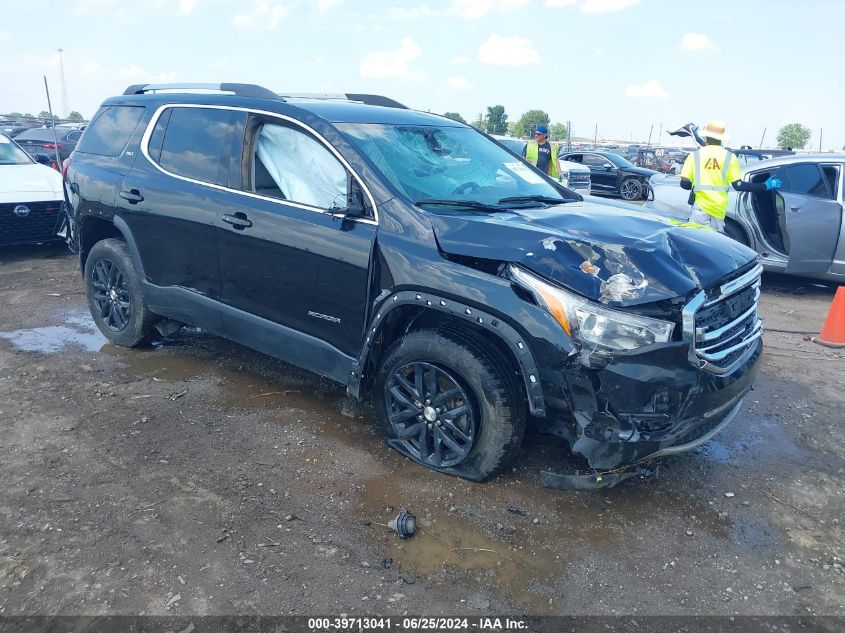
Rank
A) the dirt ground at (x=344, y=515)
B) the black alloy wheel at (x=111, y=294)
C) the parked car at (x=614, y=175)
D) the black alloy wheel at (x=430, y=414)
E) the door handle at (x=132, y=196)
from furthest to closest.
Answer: the parked car at (x=614, y=175) → the black alloy wheel at (x=111, y=294) → the door handle at (x=132, y=196) → the black alloy wheel at (x=430, y=414) → the dirt ground at (x=344, y=515)

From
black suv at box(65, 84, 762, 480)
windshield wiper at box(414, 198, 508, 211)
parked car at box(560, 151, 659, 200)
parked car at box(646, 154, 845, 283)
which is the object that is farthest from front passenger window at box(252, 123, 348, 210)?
parked car at box(560, 151, 659, 200)

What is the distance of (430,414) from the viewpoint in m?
3.49

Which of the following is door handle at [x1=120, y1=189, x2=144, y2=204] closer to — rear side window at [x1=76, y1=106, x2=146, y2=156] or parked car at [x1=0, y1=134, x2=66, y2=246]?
rear side window at [x1=76, y1=106, x2=146, y2=156]

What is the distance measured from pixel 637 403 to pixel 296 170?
2400mm

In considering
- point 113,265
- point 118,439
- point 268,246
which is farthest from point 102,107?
point 118,439

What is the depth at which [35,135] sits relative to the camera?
703 inches

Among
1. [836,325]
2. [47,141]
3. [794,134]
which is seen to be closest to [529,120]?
[794,134]

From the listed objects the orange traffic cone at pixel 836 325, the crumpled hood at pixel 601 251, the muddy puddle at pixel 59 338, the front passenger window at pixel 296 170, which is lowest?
the muddy puddle at pixel 59 338

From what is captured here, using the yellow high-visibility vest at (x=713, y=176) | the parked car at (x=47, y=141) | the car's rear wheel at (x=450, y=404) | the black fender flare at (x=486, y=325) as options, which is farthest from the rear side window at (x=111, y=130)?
the parked car at (x=47, y=141)

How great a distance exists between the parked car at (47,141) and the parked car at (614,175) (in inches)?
550

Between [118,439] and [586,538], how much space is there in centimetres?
277

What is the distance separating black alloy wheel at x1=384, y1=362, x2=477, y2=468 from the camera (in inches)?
132

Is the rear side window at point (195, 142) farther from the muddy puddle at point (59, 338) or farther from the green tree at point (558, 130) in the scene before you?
the green tree at point (558, 130)

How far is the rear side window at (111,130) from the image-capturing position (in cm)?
496
